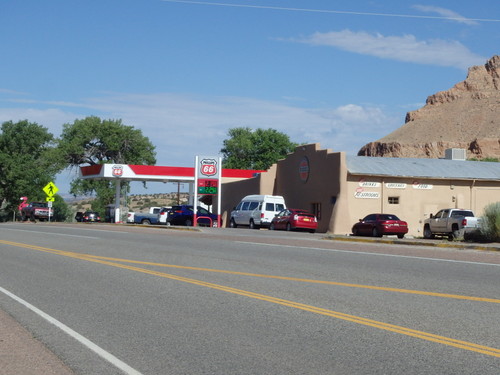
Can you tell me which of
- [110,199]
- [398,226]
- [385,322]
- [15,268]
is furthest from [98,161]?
[385,322]

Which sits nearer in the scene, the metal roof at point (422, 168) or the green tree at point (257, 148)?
the metal roof at point (422, 168)

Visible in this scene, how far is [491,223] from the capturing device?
2856 centimetres

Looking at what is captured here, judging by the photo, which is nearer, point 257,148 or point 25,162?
point 25,162

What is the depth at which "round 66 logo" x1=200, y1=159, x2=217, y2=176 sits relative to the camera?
51250 mm

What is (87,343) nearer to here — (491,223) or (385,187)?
(491,223)

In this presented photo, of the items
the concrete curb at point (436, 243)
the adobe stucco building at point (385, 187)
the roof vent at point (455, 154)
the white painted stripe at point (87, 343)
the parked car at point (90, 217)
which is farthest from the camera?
the parked car at point (90, 217)

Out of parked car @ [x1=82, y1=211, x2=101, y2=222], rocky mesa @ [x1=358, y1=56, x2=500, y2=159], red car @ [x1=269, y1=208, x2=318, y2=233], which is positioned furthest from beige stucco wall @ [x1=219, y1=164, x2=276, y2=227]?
rocky mesa @ [x1=358, y1=56, x2=500, y2=159]

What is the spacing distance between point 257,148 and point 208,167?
5481 cm

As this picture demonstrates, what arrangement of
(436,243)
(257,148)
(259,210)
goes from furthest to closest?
(257,148) → (259,210) → (436,243)

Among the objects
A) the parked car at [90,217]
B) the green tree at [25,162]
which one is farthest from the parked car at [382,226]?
the green tree at [25,162]

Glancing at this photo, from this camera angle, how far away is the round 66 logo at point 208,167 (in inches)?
2018

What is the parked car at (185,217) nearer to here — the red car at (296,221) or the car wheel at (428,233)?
the red car at (296,221)

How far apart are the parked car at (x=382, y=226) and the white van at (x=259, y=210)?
7.10m

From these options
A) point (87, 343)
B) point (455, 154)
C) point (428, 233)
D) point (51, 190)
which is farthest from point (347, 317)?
point (51, 190)
